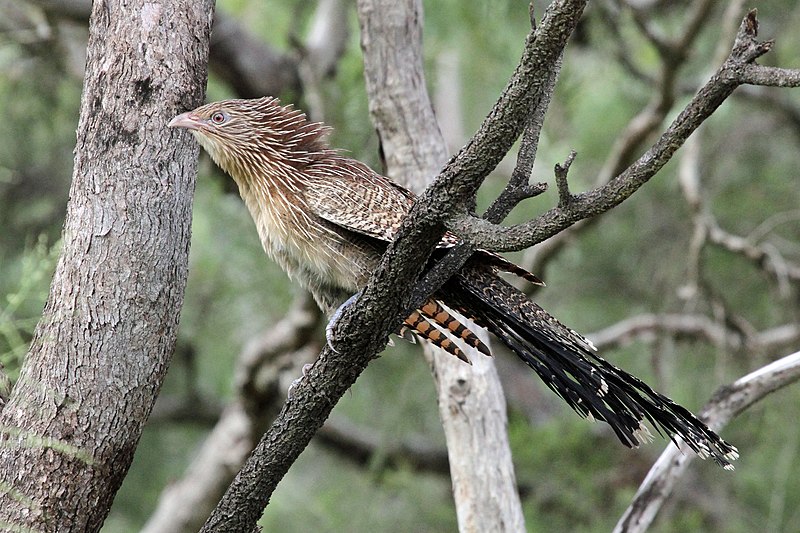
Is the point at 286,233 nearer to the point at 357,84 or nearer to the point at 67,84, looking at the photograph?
the point at 357,84

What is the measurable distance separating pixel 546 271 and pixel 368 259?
396 centimetres

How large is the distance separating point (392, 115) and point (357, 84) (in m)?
1.92

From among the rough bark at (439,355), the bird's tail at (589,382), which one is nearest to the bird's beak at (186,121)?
the bird's tail at (589,382)

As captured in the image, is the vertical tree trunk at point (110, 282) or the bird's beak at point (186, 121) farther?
Result: the bird's beak at point (186, 121)

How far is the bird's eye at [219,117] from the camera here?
3.23 meters

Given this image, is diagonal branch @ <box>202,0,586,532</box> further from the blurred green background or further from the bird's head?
the blurred green background

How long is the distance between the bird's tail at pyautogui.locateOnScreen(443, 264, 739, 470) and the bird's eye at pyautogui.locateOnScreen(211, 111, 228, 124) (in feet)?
3.39

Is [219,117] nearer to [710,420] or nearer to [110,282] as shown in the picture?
[110,282]

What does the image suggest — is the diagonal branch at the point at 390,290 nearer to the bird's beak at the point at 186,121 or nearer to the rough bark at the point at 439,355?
the bird's beak at the point at 186,121

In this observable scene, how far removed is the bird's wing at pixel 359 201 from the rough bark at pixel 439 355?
2.28ft

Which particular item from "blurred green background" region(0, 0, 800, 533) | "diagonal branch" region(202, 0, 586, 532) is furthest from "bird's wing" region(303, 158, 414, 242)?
"blurred green background" region(0, 0, 800, 533)

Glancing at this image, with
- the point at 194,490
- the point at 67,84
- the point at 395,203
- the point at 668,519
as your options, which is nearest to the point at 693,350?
the point at 668,519

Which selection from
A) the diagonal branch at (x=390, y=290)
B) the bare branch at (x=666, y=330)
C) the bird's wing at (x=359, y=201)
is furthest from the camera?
the bare branch at (x=666, y=330)

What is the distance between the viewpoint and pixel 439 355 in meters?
3.89
